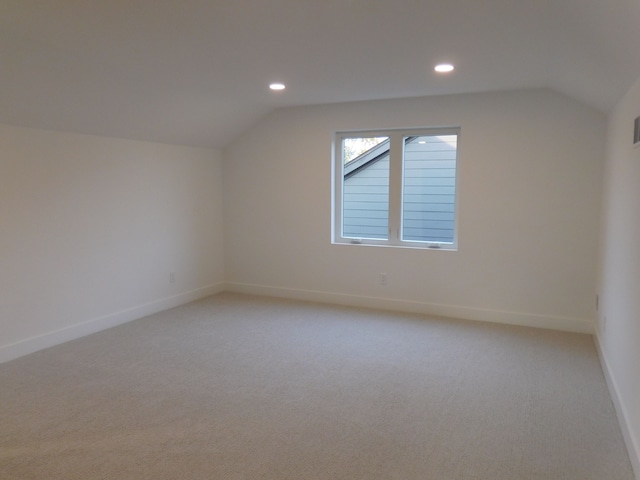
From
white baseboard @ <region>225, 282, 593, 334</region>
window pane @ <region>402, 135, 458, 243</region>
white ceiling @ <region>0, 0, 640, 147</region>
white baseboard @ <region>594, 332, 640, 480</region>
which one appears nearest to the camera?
white baseboard @ <region>594, 332, 640, 480</region>

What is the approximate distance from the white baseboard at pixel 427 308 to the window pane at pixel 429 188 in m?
0.72

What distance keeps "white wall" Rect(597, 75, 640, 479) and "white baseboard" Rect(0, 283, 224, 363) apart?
410 centimetres

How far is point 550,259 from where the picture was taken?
433cm

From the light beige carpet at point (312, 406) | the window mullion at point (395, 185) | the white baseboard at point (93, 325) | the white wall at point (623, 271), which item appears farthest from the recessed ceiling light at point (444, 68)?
the white baseboard at point (93, 325)

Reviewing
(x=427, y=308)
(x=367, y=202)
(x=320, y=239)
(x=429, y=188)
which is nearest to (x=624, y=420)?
(x=427, y=308)

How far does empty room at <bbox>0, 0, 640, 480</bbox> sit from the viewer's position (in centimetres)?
241

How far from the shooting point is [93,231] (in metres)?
4.23

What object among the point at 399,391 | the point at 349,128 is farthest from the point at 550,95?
the point at 399,391

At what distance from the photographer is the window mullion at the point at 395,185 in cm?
502

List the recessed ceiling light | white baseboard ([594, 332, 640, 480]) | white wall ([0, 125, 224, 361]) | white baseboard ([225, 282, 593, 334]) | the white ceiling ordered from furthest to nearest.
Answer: white baseboard ([225, 282, 593, 334]) → white wall ([0, 125, 224, 361]) → the recessed ceiling light → the white ceiling → white baseboard ([594, 332, 640, 480])

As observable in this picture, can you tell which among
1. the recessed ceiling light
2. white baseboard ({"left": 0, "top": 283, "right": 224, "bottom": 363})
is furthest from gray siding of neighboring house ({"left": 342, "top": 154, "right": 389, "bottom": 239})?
white baseboard ({"left": 0, "top": 283, "right": 224, "bottom": 363})

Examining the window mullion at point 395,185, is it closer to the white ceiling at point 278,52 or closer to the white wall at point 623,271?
the white ceiling at point 278,52

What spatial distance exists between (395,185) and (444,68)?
5.59 feet

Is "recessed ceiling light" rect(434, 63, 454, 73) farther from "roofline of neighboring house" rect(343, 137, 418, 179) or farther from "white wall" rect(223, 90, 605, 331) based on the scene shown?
"roofline of neighboring house" rect(343, 137, 418, 179)
